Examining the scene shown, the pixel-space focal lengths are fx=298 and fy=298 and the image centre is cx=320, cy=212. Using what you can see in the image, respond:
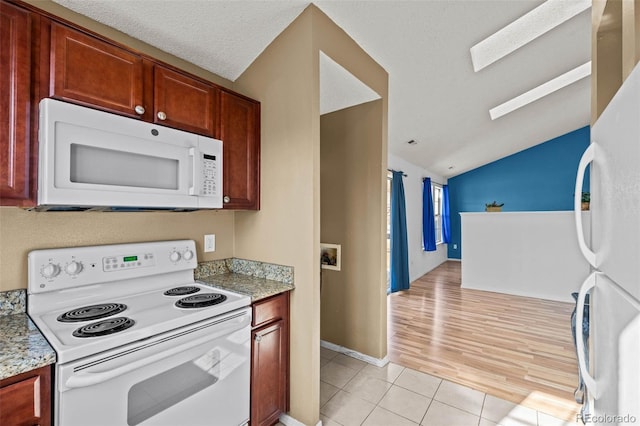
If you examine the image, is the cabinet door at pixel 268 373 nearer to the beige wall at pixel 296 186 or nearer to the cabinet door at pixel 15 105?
the beige wall at pixel 296 186

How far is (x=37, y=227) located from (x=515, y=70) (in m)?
4.24

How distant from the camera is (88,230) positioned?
159 centimetres

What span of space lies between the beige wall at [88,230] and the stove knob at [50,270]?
0.32ft

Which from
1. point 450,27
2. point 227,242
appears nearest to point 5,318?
point 227,242

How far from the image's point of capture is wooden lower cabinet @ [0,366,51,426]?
36.0 inches

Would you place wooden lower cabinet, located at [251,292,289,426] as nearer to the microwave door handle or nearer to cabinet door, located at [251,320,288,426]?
cabinet door, located at [251,320,288,426]

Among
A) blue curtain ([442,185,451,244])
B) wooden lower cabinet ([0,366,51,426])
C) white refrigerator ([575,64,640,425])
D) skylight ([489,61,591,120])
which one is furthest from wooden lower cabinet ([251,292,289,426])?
blue curtain ([442,185,451,244])

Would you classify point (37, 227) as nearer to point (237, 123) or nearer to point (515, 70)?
point (237, 123)

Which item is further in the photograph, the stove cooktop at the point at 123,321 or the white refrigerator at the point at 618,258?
the stove cooktop at the point at 123,321

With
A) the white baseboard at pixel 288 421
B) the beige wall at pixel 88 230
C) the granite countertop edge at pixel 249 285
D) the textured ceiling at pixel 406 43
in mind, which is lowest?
the white baseboard at pixel 288 421

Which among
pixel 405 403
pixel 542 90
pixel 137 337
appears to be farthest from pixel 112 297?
pixel 542 90

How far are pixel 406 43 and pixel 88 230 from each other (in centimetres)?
250

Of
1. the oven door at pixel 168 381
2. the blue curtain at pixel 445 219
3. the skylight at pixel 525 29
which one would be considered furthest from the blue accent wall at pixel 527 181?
the oven door at pixel 168 381

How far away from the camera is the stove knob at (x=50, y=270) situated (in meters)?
1.37
